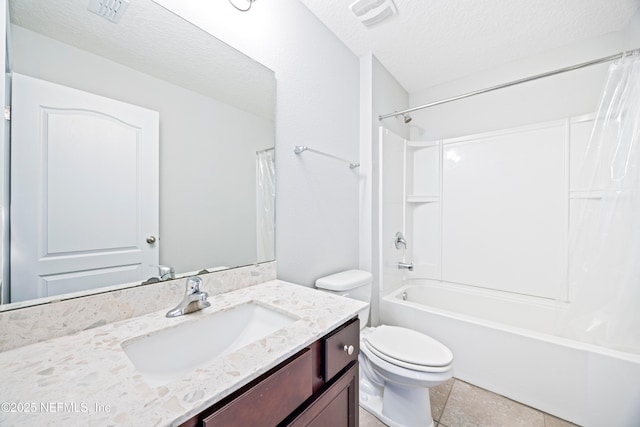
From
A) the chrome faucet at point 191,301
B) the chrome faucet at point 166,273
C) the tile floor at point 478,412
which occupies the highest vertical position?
the chrome faucet at point 166,273

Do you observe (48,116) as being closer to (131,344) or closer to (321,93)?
(131,344)

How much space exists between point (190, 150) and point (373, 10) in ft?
4.45

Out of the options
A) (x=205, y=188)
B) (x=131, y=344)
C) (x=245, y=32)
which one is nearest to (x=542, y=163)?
(x=245, y=32)

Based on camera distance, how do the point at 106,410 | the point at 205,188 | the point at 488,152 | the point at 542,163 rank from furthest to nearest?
the point at 488,152 → the point at 542,163 → the point at 205,188 → the point at 106,410

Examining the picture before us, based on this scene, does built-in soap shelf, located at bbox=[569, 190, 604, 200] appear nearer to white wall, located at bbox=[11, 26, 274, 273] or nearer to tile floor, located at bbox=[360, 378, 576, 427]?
tile floor, located at bbox=[360, 378, 576, 427]

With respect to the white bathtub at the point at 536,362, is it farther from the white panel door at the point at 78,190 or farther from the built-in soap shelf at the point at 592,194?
the white panel door at the point at 78,190

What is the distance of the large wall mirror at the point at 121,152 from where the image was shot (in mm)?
653

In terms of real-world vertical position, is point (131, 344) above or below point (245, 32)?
below

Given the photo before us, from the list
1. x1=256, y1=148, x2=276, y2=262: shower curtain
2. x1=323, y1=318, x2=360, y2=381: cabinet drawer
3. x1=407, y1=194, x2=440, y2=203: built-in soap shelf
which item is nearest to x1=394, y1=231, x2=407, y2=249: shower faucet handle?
x1=407, y1=194, x2=440, y2=203: built-in soap shelf

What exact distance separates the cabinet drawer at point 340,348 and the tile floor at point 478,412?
88 cm

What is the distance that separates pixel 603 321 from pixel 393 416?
122 cm

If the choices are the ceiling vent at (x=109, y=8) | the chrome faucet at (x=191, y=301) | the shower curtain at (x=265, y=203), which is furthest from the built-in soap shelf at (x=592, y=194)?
the ceiling vent at (x=109, y=8)

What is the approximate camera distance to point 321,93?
156 centimetres

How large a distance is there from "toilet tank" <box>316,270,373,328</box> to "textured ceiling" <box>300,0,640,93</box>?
1608 mm
